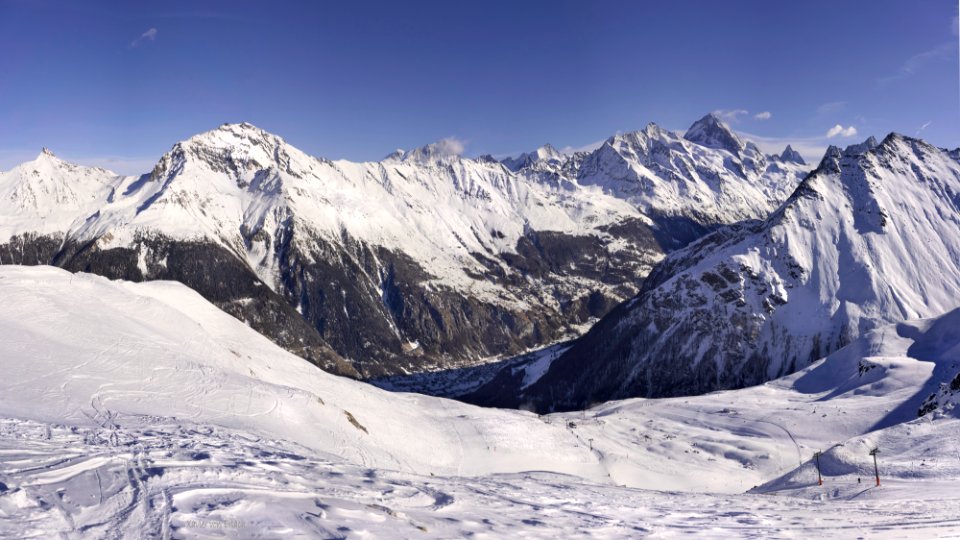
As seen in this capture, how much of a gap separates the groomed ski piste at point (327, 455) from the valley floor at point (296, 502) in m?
0.11

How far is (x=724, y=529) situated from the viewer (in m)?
25.1

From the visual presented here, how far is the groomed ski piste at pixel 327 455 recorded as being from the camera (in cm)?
2041

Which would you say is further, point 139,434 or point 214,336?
point 214,336

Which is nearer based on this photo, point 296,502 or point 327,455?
point 296,502

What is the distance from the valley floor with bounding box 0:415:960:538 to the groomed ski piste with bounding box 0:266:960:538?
4.3 inches

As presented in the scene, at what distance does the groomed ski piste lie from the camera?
20.4 metres

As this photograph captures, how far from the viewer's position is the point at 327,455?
36.3 metres

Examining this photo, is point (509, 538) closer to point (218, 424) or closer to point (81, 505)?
point (81, 505)

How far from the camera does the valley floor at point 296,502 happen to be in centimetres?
1864

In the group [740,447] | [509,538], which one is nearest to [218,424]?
[509,538]

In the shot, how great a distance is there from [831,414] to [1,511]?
117845 millimetres

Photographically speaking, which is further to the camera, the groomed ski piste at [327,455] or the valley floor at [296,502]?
the groomed ski piste at [327,455]

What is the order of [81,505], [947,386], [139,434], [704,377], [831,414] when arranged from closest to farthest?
[81,505], [139,434], [947,386], [831,414], [704,377]

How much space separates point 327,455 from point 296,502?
15817mm
